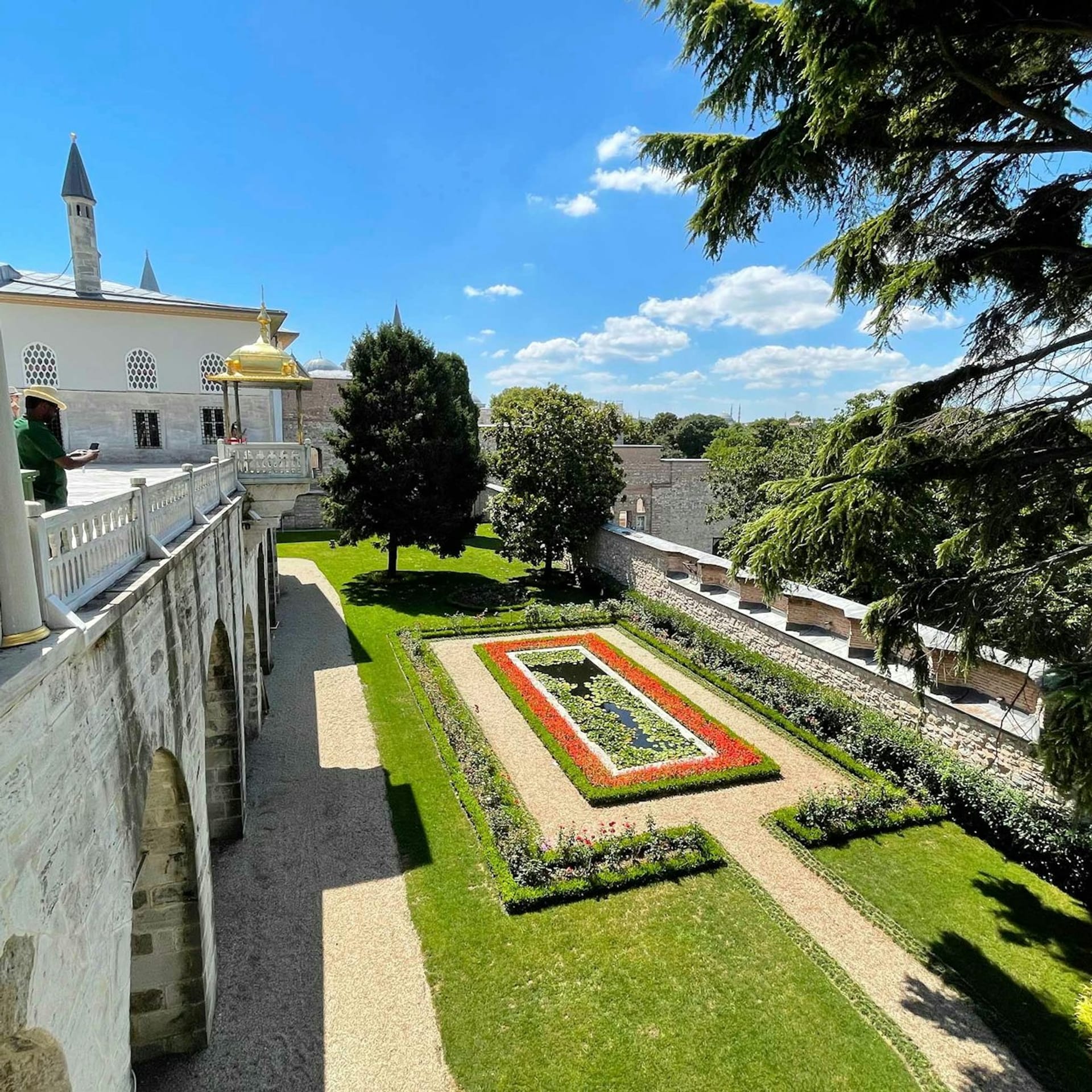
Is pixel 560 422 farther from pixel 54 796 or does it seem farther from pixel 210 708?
pixel 54 796

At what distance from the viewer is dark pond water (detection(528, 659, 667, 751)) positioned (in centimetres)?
1334

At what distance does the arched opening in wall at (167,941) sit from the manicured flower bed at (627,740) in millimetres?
6397

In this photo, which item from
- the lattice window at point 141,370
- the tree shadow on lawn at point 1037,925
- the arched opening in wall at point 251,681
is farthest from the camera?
the lattice window at point 141,370

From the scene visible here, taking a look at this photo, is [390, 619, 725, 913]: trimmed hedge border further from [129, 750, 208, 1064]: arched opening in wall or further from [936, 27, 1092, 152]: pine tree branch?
[936, 27, 1092, 152]: pine tree branch

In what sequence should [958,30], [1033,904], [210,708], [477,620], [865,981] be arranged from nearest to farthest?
[958,30] < [865,981] < [1033,904] < [210,708] < [477,620]

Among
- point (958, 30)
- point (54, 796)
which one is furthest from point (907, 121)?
point (54, 796)

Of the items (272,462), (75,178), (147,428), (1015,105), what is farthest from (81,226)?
(1015,105)

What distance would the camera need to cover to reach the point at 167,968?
6430mm

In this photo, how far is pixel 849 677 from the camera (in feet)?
43.7

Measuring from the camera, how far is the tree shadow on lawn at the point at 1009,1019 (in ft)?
21.1

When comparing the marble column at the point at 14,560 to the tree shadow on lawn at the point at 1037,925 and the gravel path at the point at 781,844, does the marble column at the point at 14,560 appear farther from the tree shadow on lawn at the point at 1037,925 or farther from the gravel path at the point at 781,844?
the tree shadow on lawn at the point at 1037,925

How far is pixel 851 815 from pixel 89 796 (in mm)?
10668

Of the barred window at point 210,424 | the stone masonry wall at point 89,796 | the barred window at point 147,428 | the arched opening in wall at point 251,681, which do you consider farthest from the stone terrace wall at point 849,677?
the barred window at point 147,428

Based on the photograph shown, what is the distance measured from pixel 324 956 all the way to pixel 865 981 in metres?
6.58
